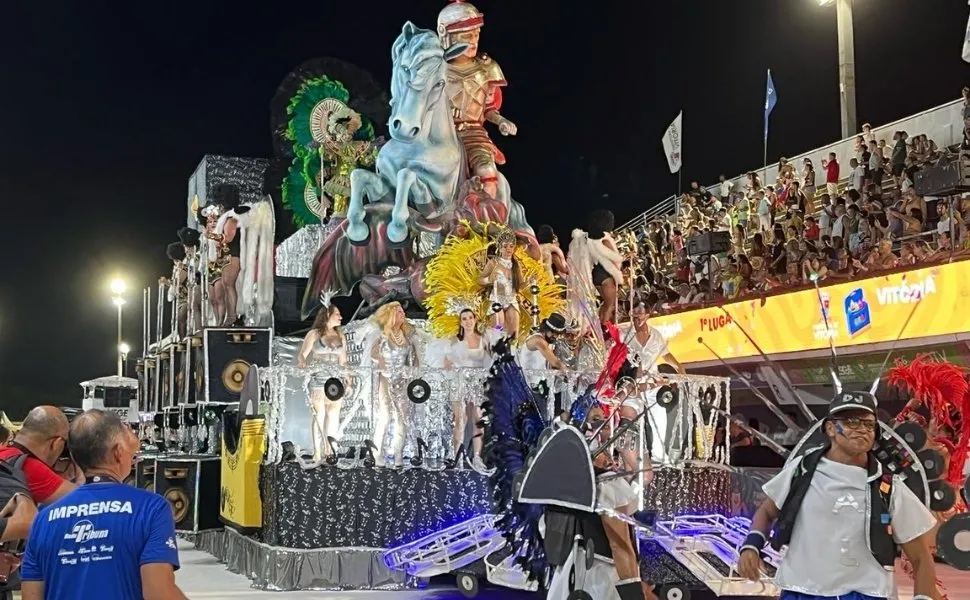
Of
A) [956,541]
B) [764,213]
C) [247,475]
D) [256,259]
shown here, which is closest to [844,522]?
[956,541]

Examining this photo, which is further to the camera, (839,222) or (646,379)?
(839,222)

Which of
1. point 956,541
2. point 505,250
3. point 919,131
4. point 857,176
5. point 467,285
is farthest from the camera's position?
point 919,131

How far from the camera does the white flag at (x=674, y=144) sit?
26.6 m

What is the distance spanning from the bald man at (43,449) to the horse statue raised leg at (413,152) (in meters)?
8.41

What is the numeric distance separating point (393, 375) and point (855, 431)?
239 inches

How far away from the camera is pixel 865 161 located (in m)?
17.9

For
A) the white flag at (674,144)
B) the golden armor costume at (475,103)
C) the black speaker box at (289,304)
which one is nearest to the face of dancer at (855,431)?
the golden armor costume at (475,103)

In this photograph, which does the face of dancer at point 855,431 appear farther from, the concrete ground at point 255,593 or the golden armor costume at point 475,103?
the golden armor costume at point 475,103

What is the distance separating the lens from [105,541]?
3516 millimetres

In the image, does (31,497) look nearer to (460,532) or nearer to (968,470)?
(460,532)

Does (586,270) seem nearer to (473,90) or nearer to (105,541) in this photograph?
(473,90)

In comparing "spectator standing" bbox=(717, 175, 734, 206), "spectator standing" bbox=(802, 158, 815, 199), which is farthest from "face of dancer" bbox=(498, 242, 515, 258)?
"spectator standing" bbox=(717, 175, 734, 206)

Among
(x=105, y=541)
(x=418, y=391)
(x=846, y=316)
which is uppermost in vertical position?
(x=846, y=316)

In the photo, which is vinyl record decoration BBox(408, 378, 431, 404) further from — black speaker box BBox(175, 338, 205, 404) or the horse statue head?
the horse statue head
